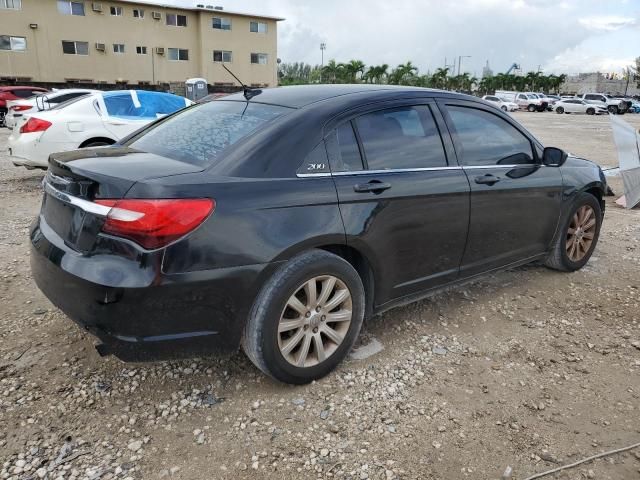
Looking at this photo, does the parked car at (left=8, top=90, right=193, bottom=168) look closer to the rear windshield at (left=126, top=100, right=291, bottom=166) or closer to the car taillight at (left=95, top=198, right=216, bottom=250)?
the rear windshield at (left=126, top=100, right=291, bottom=166)

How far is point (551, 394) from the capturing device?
113 inches

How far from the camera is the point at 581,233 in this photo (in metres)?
4.62

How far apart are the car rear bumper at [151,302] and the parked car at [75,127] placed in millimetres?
5770

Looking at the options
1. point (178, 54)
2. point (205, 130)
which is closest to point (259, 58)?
point (178, 54)

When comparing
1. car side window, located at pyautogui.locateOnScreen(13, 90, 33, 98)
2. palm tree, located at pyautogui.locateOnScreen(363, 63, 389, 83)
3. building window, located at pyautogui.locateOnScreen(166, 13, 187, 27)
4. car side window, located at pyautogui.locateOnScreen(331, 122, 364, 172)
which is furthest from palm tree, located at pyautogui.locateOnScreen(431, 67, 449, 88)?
car side window, located at pyautogui.locateOnScreen(331, 122, 364, 172)

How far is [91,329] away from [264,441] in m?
0.97

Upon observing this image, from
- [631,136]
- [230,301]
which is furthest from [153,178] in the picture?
[631,136]

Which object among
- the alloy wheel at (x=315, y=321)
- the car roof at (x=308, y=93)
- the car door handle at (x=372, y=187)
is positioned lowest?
the alloy wheel at (x=315, y=321)

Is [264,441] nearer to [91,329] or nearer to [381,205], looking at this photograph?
[91,329]

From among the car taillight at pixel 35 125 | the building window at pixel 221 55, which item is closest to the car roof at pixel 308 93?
the car taillight at pixel 35 125

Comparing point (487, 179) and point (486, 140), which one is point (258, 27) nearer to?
point (486, 140)

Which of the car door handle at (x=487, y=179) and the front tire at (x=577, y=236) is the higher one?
the car door handle at (x=487, y=179)

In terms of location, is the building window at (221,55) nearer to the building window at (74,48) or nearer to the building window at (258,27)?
the building window at (258,27)

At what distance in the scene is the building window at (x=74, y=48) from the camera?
114 feet
